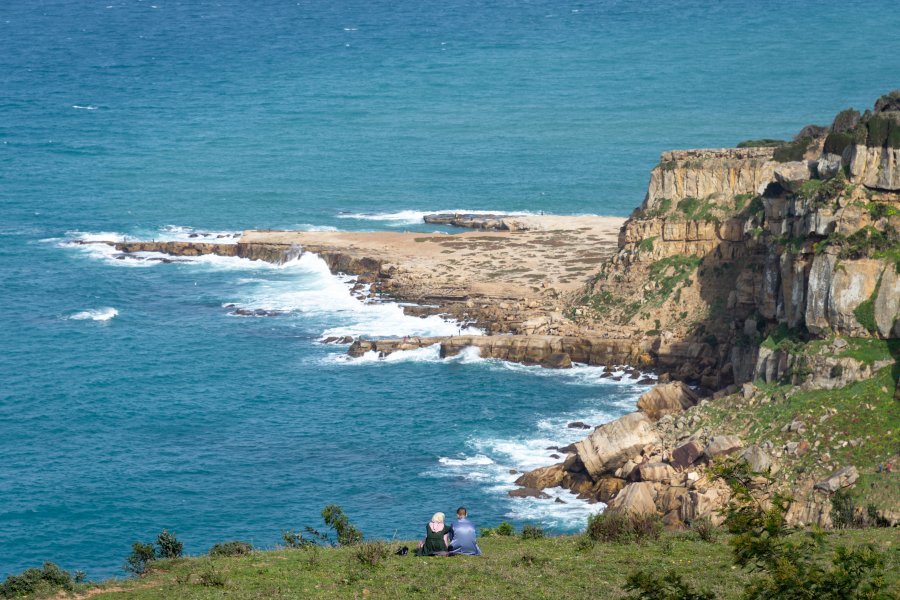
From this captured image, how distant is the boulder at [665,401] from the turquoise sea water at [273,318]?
2972 mm

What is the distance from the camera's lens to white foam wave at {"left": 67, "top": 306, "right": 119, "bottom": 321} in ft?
333

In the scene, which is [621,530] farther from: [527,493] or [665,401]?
[665,401]

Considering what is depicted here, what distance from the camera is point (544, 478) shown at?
66562 millimetres

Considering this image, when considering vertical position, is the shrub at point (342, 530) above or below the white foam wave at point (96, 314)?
below

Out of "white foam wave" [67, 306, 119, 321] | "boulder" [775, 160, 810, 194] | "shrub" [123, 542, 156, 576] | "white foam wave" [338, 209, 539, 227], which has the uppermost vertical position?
"boulder" [775, 160, 810, 194]

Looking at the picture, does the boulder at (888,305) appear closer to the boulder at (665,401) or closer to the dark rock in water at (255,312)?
the boulder at (665,401)

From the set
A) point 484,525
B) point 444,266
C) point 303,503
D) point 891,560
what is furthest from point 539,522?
point 444,266

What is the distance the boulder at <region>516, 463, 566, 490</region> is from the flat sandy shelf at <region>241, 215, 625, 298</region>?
96.7ft

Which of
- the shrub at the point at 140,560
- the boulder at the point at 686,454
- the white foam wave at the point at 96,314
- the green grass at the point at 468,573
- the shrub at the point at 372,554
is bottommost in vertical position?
the boulder at the point at 686,454

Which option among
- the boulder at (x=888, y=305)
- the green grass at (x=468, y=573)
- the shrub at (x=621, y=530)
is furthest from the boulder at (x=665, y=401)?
the green grass at (x=468, y=573)

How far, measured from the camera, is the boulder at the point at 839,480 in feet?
181

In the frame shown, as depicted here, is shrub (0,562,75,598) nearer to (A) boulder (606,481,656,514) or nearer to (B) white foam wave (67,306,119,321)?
(A) boulder (606,481,656,514)

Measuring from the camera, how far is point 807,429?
195 feet

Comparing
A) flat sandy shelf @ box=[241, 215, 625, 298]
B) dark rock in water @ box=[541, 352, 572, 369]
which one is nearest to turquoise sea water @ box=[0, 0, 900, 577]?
dark rock in water @ box=[541, 352, 572, 369]
